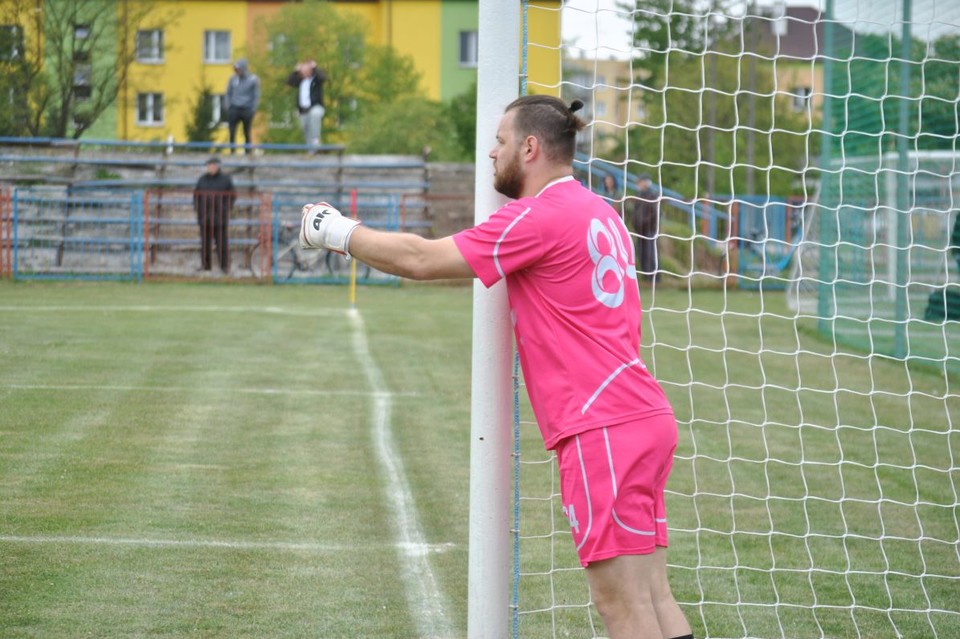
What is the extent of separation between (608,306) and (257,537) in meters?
3.20

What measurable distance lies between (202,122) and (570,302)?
121 ft

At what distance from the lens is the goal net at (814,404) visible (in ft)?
18.6

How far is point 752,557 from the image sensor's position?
6.48 meters

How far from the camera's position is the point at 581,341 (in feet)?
12.2

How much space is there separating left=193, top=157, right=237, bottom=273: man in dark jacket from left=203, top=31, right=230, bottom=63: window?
3745 cm

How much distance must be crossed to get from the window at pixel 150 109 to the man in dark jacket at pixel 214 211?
36.5 m

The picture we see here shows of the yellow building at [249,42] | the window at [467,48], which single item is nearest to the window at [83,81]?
the yellow building at [249,42]

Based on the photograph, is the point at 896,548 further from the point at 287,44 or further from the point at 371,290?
the point at 287,44

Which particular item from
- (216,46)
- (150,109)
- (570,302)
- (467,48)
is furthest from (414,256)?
(216,46)

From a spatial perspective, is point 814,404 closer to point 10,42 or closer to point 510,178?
point 510,178

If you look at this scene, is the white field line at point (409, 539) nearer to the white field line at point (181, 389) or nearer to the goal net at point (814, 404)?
the white field line at point (181, 389)

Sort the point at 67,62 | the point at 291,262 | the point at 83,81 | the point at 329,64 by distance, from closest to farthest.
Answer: the point at 291,262, the point at 67,62, the point at 83,81, the point at 329,64

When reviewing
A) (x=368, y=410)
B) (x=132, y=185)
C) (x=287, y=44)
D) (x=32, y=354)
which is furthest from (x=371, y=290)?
(x=287, y=44)

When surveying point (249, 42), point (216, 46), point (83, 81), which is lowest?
point (83, 81)
